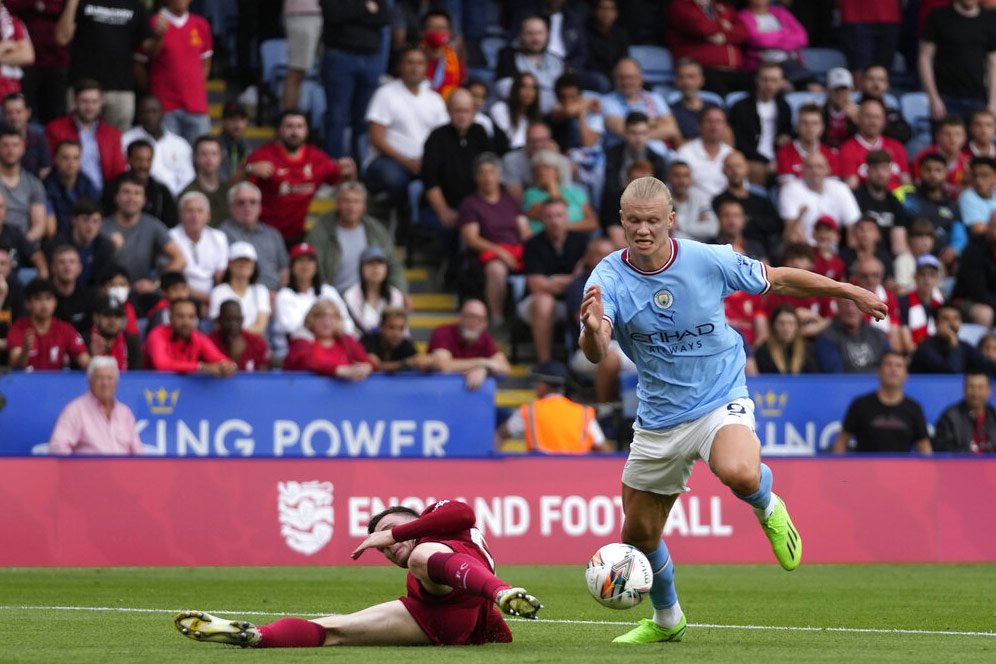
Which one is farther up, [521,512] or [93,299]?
[93,299]

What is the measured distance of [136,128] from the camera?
58.9ft

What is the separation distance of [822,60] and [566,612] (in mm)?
14125

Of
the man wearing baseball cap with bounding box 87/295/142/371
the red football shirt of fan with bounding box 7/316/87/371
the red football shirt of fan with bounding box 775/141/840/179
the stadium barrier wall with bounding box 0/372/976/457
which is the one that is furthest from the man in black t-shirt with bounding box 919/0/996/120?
the red football shirt of fan with bounding box 7/316/87/371

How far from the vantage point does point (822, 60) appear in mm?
23516

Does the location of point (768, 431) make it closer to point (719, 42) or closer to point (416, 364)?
point (416, 364)

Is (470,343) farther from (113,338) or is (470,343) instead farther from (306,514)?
(113,338)

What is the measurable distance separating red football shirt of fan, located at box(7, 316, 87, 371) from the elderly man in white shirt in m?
2.77

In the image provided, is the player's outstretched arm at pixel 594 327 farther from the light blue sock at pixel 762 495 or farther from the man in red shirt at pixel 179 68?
the man in red shirt at pixel 179 68

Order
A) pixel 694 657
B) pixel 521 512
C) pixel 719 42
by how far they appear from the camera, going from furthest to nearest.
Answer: pixel 719 42 < pixel 521 512 < pixel 694 657

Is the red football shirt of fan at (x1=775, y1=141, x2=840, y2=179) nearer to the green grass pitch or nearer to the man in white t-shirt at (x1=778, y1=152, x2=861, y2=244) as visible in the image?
the man in white t-shirt at (x1=778, y1=152, x2=861, y2=244)

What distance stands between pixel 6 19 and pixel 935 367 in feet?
31.9

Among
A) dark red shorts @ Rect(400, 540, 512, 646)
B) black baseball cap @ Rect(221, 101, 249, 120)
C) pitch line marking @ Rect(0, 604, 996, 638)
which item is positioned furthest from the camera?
black baseball cap @ Rect(221, 101, 249, 120)

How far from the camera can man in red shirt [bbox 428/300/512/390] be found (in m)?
16.7

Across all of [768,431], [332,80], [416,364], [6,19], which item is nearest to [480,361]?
[416,364]
